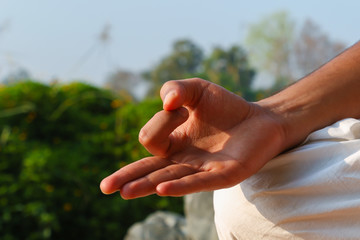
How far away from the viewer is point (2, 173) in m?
4.03

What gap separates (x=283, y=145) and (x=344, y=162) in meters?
0.17

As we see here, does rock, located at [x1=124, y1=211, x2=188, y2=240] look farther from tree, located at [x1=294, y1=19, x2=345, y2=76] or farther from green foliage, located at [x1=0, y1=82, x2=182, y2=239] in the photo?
tree, located at [x1=294, y1=19, x2=345, y2=76]

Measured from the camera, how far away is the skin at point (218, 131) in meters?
1.17

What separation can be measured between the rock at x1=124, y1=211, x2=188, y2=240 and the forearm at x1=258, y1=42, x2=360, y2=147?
2315mm

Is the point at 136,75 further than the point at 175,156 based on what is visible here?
Yes

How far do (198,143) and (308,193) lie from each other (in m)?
0.32

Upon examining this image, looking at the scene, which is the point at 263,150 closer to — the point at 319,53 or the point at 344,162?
the point at 344,162

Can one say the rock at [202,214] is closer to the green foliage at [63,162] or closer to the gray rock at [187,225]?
the gray rock at [187,225]

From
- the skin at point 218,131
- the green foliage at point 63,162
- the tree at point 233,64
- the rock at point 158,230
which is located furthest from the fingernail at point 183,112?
the tree at point 233,64

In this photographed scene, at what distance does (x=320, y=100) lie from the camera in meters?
1.42

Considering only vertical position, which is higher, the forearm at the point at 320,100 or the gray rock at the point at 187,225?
the forearm at the point at 320,100

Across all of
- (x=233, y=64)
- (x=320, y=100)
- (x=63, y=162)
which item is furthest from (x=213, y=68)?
(x=320, y=100)

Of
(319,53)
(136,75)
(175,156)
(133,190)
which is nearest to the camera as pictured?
(133,190)

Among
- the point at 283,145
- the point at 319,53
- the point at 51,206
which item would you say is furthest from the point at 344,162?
the point at 319,53
